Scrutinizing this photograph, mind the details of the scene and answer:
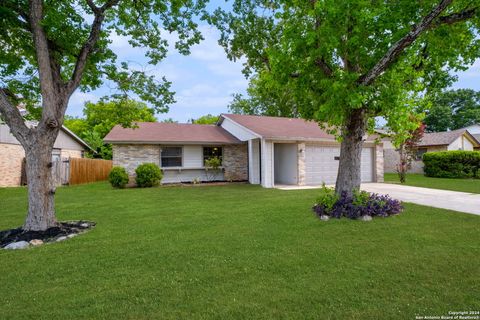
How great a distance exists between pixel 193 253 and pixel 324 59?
5717 millimetres

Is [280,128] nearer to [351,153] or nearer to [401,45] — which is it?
[351,153]

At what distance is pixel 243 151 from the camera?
58.5 ft

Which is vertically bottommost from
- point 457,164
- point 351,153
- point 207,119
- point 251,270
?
point 251,270

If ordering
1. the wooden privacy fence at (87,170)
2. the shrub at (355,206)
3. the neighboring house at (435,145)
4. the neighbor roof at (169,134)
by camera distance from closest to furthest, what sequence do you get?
the shrub at (355,206) < the neighbor roof at (169,134) < the wooden privacy fence at (87,170) < the neighboring house at (435,145)

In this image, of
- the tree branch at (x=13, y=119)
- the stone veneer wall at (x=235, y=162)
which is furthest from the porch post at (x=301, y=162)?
the tree branch at (x=13, y=119)

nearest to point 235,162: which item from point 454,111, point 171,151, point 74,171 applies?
point 171,151

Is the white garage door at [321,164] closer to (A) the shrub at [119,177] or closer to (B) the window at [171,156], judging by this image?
(B) the window at [171,156]

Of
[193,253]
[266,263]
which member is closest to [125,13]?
[193,253]

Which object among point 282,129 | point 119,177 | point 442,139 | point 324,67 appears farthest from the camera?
point 442,139

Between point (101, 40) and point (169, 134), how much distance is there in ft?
30.0

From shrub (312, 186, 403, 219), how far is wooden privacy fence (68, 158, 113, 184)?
1615 cm

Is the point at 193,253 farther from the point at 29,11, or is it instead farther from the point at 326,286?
the point at 29,11

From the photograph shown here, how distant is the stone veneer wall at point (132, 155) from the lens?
15031mm

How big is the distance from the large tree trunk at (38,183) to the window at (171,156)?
→ 1003cm
